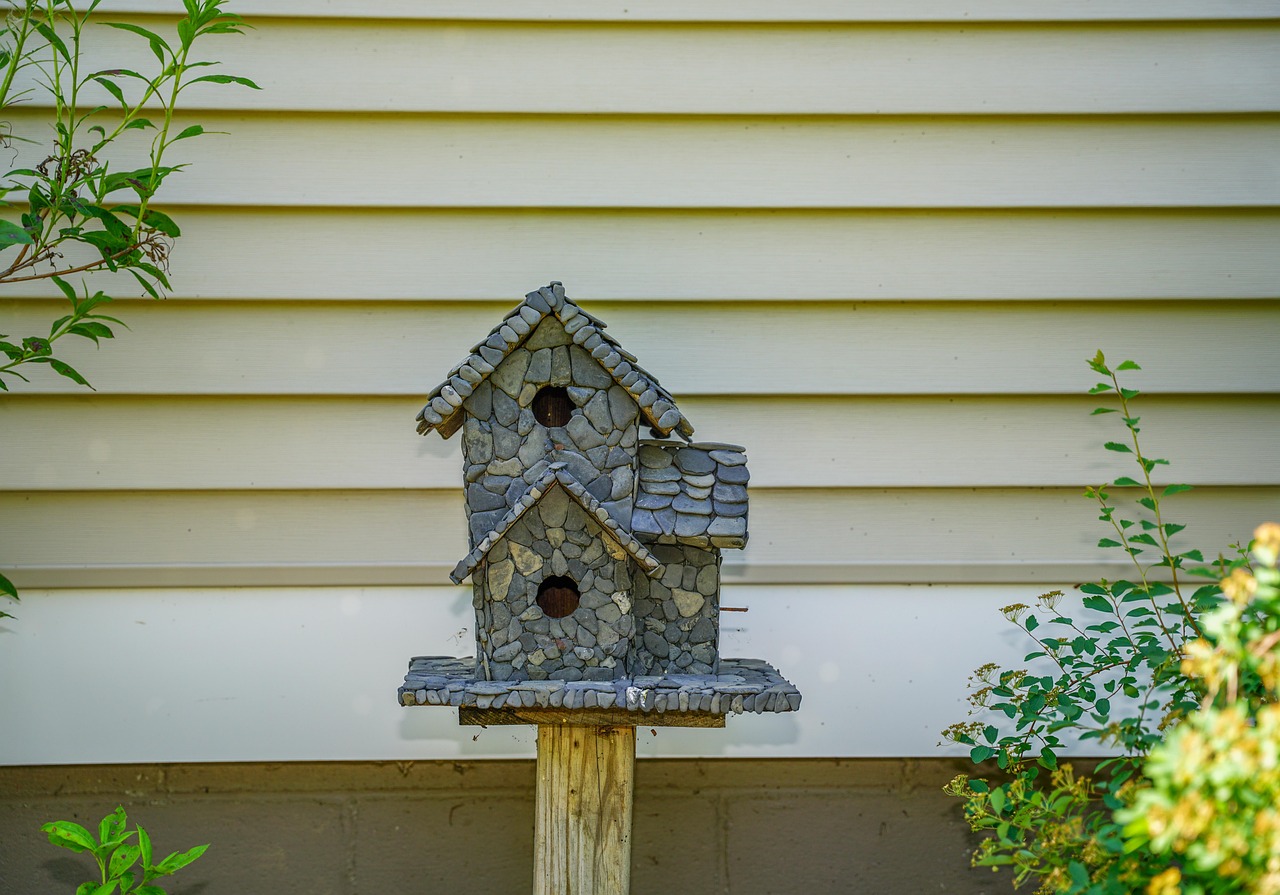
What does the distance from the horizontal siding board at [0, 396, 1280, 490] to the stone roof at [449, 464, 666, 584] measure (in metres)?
0.67

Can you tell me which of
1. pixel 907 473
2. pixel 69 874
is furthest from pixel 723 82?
pixel 69 874

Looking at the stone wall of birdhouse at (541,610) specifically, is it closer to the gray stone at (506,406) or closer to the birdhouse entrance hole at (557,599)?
the birdhouse entrance hole at (557,599)

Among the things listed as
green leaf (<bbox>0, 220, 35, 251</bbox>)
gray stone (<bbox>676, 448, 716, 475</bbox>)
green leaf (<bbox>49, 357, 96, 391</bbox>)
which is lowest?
gray stone (<bbox>676, 448, 716, 475</bbox>)

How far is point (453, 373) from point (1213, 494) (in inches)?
76.9

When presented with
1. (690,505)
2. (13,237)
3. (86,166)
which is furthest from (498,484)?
(86,166)

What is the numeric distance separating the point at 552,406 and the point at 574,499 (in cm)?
21

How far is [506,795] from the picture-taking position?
2.80 m

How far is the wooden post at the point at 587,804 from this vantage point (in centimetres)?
225

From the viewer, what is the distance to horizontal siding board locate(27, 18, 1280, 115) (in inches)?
104

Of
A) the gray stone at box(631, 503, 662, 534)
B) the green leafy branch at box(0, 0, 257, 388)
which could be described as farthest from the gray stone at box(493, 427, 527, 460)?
the green leafy branch at box(0, 0, 257, 388)

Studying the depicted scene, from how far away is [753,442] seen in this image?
270cm

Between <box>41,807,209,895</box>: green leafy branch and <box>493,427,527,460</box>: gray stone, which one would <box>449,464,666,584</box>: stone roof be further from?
<box>41,807,209,895</box>: green leafy branch

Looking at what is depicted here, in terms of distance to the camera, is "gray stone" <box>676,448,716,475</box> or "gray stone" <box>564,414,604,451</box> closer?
"gray stone" <box>564,414,604,451</box>

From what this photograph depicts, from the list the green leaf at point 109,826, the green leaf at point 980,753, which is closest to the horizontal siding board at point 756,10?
the green leaf at point 980,753
